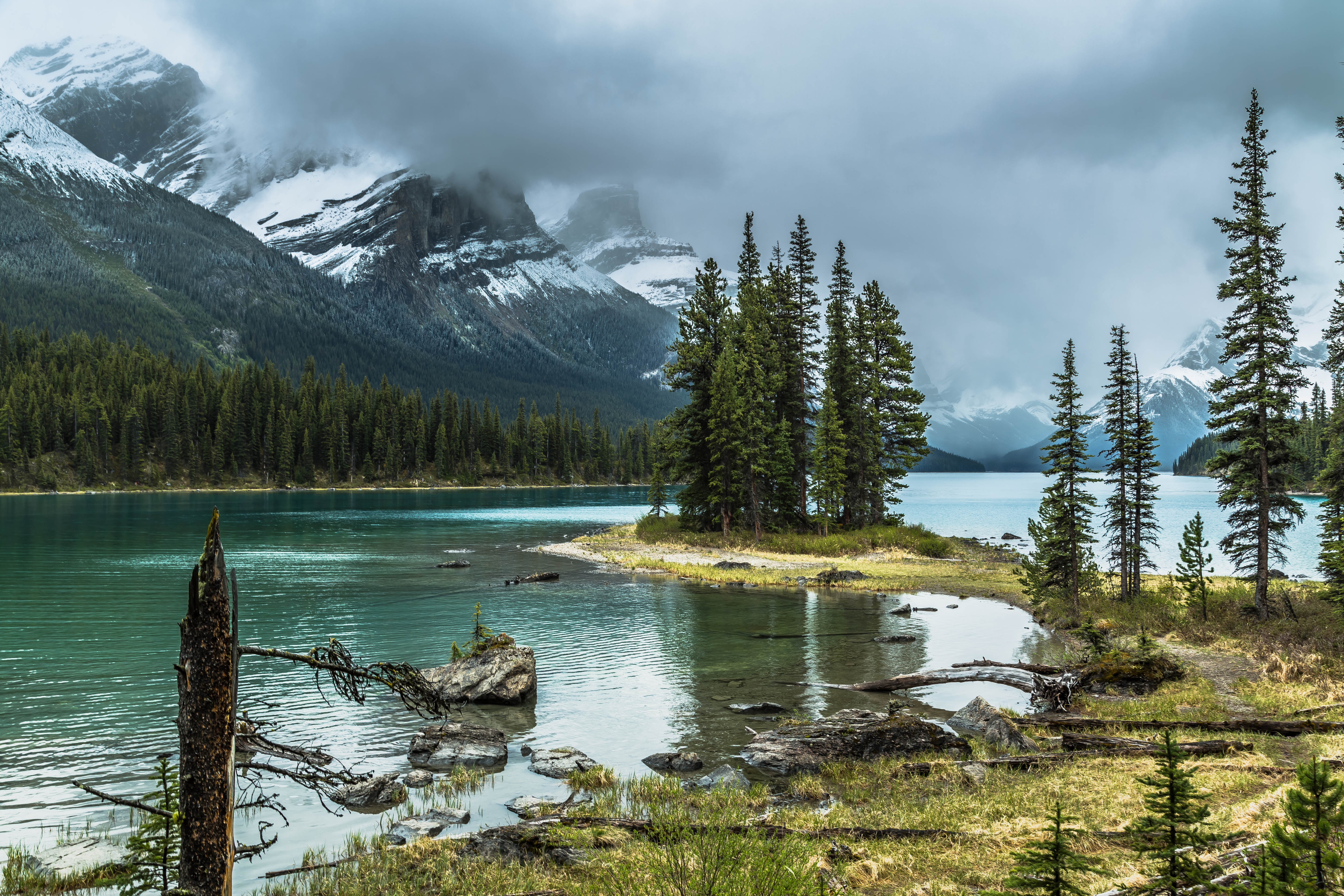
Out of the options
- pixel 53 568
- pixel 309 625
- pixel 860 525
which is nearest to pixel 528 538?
pixel 860 525

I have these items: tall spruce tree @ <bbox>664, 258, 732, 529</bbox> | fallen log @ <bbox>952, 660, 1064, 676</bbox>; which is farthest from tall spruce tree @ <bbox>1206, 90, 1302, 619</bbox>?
tall spruce tree @ <bbox>664, 258, 732, 529</bbox>

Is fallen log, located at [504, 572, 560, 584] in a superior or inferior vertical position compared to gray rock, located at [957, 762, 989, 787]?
inferior

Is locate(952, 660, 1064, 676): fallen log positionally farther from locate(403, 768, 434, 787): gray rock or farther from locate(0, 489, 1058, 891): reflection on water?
locate(403, 768, 434, 787): gray rock

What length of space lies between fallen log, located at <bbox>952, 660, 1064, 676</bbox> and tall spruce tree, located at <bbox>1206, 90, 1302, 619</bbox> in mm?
9836

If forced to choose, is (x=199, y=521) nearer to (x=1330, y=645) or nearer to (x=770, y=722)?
(x=770, y=722)

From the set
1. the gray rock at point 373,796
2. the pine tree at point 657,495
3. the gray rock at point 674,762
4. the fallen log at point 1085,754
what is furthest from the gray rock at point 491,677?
the pine tree at point 657,495

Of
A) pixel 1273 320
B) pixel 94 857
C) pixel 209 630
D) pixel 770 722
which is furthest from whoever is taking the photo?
pixel 1273 320

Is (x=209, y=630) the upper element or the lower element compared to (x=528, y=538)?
upper

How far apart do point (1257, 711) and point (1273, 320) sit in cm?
1716

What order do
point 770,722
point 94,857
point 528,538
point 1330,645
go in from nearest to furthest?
point 94,857 < point 770,722 < point 1330,645 < point 528,538

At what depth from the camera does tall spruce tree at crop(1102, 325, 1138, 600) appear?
34.1 m

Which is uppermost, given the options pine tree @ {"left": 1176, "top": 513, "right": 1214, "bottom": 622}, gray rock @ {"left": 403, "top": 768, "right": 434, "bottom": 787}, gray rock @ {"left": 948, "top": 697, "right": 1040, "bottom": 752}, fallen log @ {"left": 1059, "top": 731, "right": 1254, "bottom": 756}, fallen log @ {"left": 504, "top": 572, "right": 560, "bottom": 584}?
pine tree @ {"left": 1176, "top": 513, "right": 1214, "bottom": 622}

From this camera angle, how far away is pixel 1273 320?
26.8m

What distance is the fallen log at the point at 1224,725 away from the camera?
1441 centimetres
